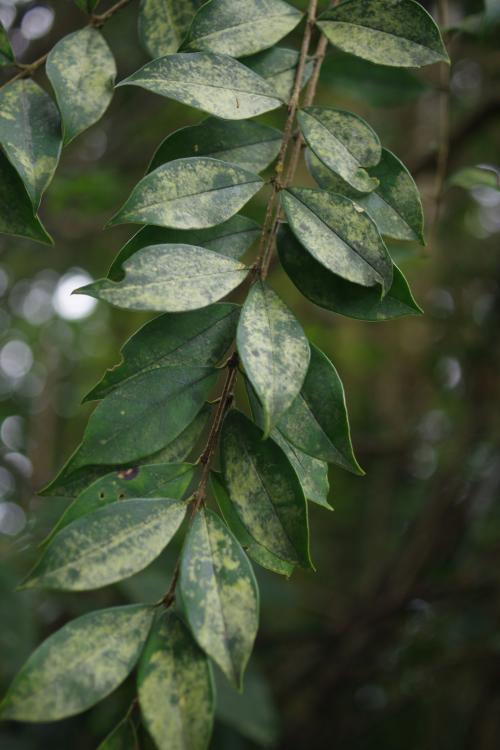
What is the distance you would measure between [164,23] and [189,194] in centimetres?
24

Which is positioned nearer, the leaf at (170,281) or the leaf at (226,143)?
the leaf at (170,281)

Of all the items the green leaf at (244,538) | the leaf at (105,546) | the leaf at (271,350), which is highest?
the leaf at (271,350)

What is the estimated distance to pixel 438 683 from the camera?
5.41 feet

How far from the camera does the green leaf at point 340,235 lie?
1.63 ft

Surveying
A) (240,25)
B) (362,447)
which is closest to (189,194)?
(240,25)

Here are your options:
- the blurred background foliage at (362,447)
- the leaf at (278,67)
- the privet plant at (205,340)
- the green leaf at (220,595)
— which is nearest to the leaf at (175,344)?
the privet plant at (205,340)

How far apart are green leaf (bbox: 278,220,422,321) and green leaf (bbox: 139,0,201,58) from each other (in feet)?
0.72

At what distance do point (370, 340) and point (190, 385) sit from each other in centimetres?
189

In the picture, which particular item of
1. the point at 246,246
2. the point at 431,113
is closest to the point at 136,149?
the point at 431,113

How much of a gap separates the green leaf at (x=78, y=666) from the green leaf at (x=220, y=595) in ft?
0.13

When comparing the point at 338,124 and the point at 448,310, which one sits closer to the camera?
the point at 338,124

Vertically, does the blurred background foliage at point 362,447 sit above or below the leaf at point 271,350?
below

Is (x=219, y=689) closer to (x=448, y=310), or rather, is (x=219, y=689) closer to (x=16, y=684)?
(x=16, y=684)

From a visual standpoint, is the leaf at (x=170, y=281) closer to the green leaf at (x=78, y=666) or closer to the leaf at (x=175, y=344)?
the leaf at (x=175, y=344)
